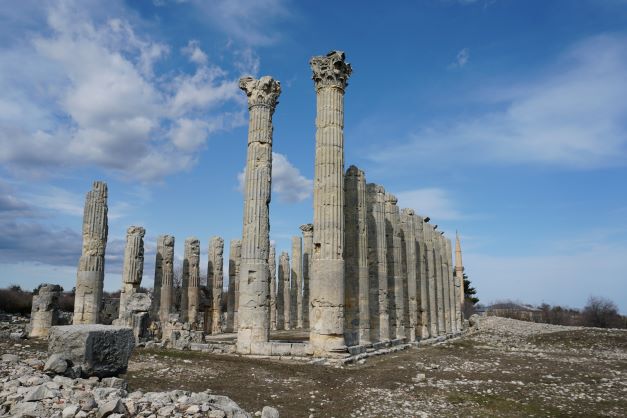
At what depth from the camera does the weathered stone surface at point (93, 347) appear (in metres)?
9.22

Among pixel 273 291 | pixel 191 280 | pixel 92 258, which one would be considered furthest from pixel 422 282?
pixel 92 258

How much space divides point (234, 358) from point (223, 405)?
31.7 feet

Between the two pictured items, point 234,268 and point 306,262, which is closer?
point 234,268

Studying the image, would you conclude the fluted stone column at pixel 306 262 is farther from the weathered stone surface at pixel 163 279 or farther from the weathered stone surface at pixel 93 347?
the weathered stone surface at pixel 93 347

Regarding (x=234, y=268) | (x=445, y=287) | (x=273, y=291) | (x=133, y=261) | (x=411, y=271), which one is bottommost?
(x=273, y=291)

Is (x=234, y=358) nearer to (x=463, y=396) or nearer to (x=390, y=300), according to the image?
(x=463, y=396)

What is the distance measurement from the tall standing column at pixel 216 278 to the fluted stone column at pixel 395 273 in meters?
14.2

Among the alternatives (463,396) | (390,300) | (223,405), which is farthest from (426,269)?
(223,405)

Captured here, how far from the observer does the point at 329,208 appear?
19.4 m

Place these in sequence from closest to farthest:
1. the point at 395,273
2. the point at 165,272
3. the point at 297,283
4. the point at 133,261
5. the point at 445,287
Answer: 1. the point at 395,273
2. the point at 133,261
3. the point at 165,272
4. the point at 445,287
5. the point at 297,283

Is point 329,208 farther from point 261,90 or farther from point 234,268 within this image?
point 234,268

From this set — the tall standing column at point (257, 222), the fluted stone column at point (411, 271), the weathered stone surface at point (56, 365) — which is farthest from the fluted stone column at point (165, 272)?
the weathered stone surface at point (56, 365)

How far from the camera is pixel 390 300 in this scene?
2497 centimetres

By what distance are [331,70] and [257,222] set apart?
7.07 metres
